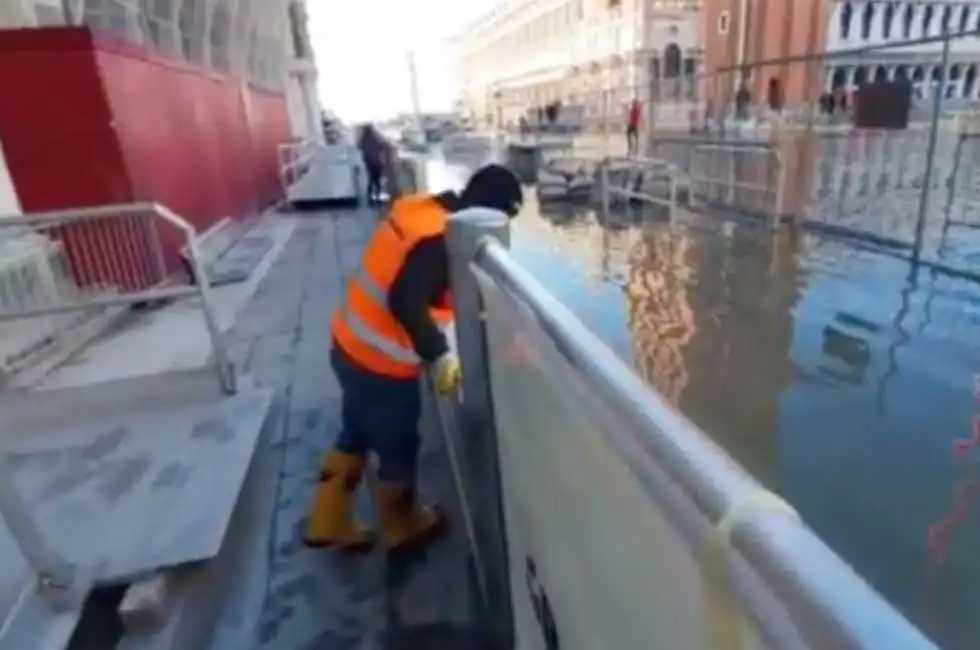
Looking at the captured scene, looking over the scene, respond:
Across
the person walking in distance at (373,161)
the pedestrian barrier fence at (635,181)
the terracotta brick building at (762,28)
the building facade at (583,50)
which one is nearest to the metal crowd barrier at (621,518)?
the pedestrian barrier fence at (635,181)

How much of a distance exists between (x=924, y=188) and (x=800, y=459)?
4452mm

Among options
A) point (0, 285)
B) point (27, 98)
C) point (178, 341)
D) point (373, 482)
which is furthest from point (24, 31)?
point (373, 482)

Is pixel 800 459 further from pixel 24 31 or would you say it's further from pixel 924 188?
pixel 24 31

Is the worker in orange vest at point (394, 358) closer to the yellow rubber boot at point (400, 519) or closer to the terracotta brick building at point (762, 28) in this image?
the yellow rubber boot at point (400, 519)

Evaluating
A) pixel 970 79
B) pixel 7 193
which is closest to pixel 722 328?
pixel 7 193

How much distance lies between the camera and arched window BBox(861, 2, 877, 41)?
36.5 metres

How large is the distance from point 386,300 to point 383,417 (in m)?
0.47

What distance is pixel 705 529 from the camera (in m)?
0.58

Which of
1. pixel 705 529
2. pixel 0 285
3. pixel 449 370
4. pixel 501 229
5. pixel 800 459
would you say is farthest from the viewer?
pixel 0 285

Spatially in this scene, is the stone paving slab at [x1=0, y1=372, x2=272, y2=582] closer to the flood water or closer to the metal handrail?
the flood water

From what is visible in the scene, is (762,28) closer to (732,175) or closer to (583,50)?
(583,50)

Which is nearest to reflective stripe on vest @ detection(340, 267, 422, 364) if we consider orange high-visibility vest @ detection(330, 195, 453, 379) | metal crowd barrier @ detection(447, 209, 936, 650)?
orange high-visibility vest @ detection(330, 195, 453, 379)

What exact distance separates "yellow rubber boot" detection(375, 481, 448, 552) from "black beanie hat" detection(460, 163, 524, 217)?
1135mm

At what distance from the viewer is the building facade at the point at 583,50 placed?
1517 inches
